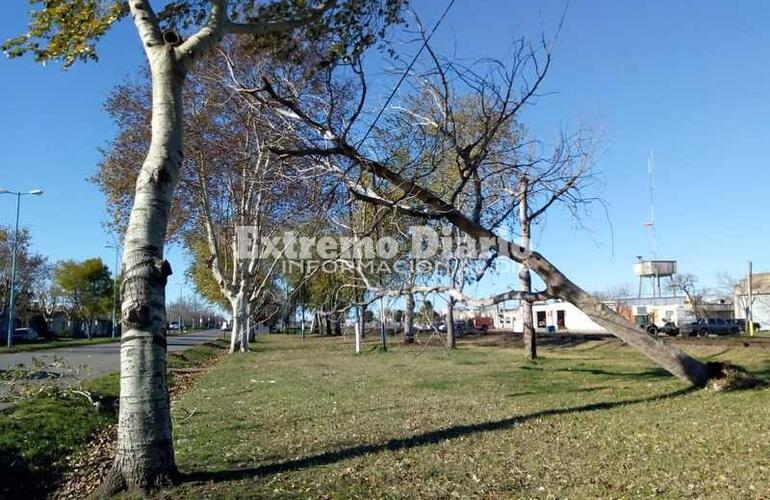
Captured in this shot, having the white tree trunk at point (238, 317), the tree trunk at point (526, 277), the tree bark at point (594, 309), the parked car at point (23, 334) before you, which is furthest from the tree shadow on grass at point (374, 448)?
the parked car at point (23, 334)

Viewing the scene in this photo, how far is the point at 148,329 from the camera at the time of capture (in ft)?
21.1

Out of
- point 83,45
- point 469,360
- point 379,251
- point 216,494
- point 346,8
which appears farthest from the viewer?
point 469,360

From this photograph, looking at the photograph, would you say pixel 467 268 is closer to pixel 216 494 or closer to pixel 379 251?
pixel 379 251

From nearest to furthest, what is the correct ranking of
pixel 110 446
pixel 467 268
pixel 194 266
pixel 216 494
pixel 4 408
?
pixel 216 494
pixel 110 446
pixel 4 408
pixel 467 268
pixel 194 266

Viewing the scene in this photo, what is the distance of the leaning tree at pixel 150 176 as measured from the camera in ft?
20.7

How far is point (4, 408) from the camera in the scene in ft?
37.6

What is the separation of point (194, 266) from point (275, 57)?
42.7 m

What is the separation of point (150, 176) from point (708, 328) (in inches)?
1864

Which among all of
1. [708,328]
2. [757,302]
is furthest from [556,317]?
[708,328]

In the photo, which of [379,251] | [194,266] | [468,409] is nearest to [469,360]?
[379,251]

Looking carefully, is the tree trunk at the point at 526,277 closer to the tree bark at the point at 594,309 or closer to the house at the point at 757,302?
the tree bark at the point at 594,309

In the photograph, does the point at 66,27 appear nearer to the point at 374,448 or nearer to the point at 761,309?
the point at 374,448

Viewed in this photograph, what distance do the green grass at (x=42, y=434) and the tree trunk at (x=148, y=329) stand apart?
2.04m

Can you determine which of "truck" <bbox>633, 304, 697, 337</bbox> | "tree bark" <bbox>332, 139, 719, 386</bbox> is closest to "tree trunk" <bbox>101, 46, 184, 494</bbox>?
"tree bark" <bbox>332, 139, 719, 386</bbox>
